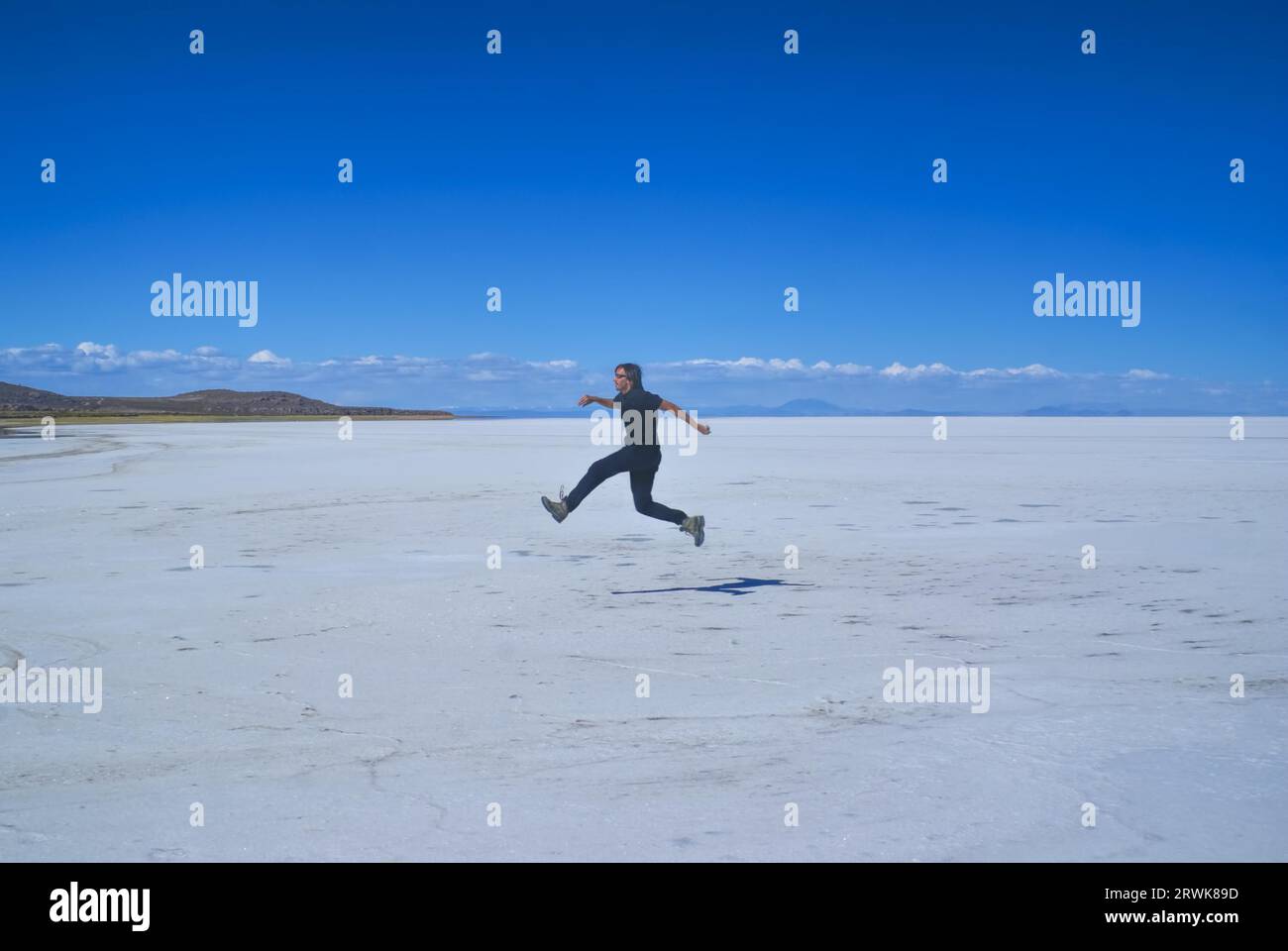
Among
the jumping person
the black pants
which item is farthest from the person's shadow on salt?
the black pants

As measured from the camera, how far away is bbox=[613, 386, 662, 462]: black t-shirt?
9.25 metres

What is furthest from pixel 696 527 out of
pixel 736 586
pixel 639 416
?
pixel 736 586

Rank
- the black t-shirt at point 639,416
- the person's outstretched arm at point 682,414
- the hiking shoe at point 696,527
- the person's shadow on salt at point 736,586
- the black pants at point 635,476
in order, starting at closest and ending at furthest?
the person's shadow on salt at point 736,586, the person's outstretched arm at point 682,414, the black t-shirt at point 639,416, the black pants at point 635,476, the hiking shoe at point 696,527

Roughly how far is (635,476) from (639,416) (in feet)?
1.90

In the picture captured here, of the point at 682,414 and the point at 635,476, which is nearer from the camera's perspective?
the point at 682,414

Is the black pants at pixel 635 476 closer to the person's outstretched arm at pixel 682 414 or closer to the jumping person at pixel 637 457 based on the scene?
the jumping person at pixel 637 457

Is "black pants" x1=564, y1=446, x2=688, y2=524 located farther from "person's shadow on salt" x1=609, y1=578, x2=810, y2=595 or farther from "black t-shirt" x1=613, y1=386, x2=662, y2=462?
"person's shadow on salt" x1=609, y1=578, x2=810, y2=595

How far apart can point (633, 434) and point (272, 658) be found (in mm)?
4105

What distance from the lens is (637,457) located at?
9445 millimetres

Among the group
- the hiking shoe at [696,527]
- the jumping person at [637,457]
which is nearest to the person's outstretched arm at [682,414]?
the jumping person at [637,457]

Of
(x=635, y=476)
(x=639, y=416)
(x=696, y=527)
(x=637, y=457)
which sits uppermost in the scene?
(x=639, y=416)

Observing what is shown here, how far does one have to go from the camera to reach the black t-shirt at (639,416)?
9250mm

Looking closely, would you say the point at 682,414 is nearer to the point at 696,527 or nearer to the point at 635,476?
the point at 635,476
